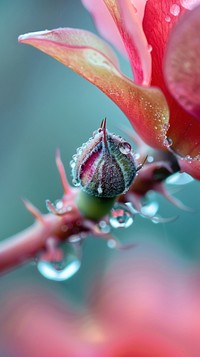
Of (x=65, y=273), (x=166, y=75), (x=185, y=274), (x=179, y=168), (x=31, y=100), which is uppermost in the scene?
(x=166, y=75)

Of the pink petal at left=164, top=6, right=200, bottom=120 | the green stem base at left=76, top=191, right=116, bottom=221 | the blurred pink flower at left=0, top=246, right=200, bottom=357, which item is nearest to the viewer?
the pink petal at left=164, top=6, right=200, bottom=120

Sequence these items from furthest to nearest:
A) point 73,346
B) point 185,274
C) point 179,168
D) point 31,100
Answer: point 31,100
point 185,274
point 73,346
point 179,168

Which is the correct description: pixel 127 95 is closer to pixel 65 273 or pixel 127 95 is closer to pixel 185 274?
pixel 65 273

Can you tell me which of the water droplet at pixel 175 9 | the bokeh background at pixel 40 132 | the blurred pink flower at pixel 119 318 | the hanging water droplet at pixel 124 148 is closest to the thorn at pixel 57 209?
the hanging water droplet at pixel 124 148

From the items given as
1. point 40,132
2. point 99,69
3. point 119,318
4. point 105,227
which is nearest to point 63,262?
point 105,227

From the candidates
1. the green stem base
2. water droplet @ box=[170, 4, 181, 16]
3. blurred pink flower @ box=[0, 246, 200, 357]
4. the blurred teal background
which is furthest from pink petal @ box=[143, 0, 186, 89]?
the blurred teal background

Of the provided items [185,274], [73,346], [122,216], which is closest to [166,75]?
[122,216]

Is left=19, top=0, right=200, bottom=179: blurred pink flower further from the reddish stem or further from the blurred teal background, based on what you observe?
the blurred teal background
